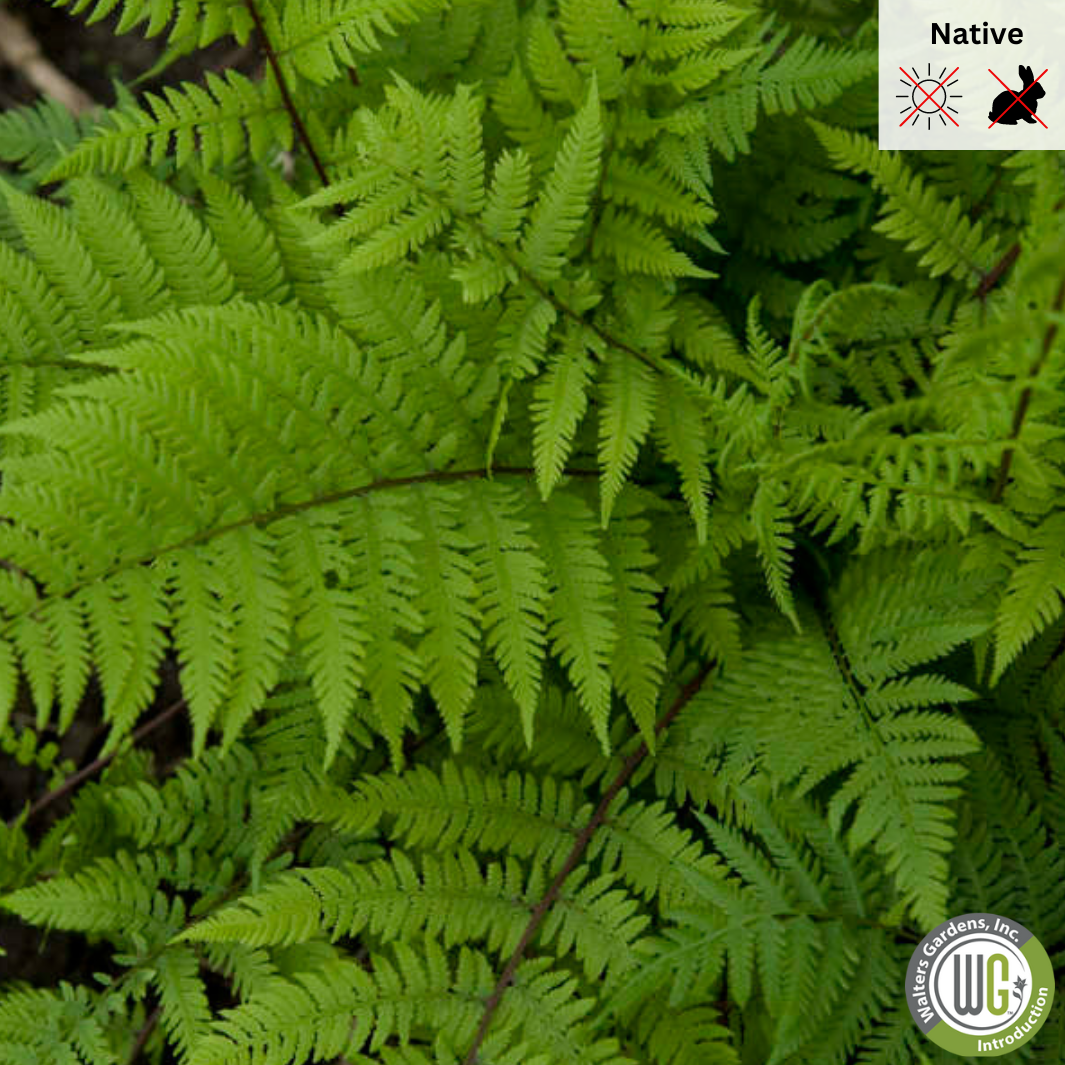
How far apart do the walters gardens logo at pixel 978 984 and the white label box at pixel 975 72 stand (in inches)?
55.1

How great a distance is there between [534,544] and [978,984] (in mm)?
1115

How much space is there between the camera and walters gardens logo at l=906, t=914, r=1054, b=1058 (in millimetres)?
1988

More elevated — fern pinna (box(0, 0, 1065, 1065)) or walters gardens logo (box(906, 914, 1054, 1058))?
fern pinna (box(0, 0, 1065, 1065))

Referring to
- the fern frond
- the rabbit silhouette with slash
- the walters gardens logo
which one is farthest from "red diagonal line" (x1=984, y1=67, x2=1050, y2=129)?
the walters gardens logo

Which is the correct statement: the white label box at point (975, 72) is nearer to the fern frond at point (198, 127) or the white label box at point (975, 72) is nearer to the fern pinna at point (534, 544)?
the fern pinna at point (534, 544)

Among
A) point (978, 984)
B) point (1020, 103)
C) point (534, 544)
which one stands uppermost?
point (1020, 103)

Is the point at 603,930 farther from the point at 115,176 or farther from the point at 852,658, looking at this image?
the point at 115,176

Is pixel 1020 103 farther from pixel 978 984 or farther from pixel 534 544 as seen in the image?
pixel 978 984

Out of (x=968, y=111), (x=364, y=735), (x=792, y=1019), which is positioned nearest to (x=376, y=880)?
(x=364, y=735)

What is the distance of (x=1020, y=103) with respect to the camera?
2.15 metres

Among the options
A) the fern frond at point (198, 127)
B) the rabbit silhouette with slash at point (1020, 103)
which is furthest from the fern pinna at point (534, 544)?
the rabbit silhouette with slash at point (1020, 103)

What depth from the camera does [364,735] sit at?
2303mm

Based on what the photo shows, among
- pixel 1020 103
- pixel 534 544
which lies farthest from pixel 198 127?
pixel 1020 103

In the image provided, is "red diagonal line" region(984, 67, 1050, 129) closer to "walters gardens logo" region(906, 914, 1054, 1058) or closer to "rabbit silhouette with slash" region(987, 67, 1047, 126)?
"rabbit silhouette with slash" region(987, 67, 1047, 126)
